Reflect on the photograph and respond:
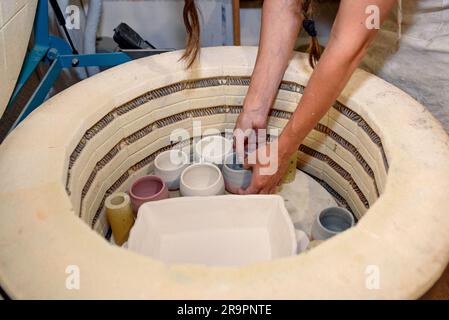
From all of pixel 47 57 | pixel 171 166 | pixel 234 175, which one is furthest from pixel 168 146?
pixel 47 57

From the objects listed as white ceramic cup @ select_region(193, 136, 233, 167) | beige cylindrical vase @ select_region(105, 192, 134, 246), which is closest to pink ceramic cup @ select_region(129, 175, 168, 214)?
beige cylindrical vase @ select_region(105, 192, 134, 246)

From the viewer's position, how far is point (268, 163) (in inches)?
41.3

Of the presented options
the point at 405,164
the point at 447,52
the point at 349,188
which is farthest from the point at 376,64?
the point at 405,164

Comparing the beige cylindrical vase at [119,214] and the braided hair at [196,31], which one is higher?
the braided hair at [196,31]

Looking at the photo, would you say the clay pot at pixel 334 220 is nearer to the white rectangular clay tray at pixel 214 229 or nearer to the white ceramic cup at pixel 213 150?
the white rectangular clay tray at pixel 214 229

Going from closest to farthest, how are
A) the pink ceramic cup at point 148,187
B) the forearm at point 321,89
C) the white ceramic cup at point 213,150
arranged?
1. the forearm at point 321,89
2. the pink ceramic cup at point 148,187
3. the white ceramic cup at point 213,150

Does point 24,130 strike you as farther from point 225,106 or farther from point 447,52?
point 447,52

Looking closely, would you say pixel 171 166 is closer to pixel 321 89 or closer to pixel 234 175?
pixel 234 175

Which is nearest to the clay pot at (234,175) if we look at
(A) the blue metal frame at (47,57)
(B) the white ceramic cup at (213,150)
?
(B) the white ceramic cup at (213,150)

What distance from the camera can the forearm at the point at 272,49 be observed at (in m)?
1.14

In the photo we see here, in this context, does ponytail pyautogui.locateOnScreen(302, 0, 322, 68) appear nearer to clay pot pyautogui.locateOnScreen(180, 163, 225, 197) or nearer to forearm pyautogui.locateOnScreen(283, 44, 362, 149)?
forearm pyautogui.locateOnScreen(283, 44, 362, 149)

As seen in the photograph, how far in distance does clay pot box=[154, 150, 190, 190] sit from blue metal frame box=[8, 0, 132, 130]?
37 centimetres

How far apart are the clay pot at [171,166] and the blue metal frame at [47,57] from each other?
0.37 metres

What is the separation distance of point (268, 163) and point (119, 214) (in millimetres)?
368
